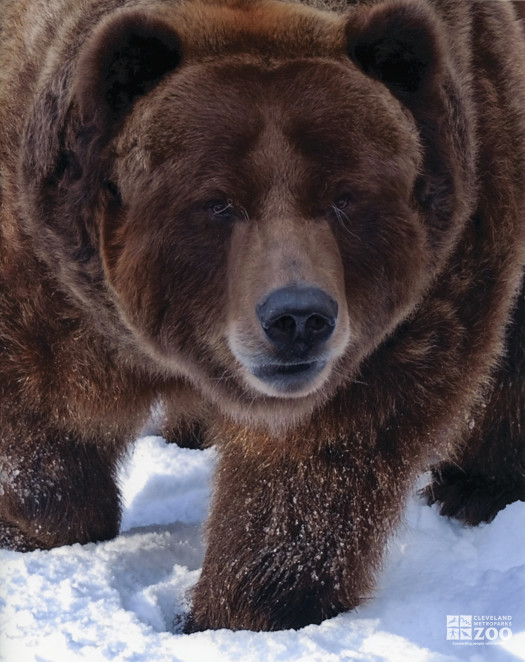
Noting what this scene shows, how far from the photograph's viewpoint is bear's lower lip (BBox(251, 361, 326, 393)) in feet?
12.5

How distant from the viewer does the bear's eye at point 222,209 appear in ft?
12.5

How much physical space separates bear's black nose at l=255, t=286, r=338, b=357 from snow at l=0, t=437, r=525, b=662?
123 cm

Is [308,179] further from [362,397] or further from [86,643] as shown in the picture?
[86,643]

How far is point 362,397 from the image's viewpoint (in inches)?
171

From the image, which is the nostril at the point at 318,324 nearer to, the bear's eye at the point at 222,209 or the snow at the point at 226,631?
the bear's eye at the point at 222,209

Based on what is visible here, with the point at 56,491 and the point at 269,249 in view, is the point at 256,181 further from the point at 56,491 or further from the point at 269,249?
the point at 56,491

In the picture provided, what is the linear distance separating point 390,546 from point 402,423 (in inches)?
33.6

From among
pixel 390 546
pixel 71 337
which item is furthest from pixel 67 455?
pixel 390 546

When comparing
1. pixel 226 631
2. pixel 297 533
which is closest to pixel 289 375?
pixel 297 533

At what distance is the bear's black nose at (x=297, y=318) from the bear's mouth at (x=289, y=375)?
12 centimetres

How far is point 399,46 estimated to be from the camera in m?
3.96

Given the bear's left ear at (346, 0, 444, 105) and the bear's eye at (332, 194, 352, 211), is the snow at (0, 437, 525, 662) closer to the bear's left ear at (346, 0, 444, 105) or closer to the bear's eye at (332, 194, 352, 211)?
the bear's eye at (332, 194, 352, 211)

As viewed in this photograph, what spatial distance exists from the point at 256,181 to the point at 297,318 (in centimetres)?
52

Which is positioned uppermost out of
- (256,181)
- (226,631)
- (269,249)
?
(256,181)
